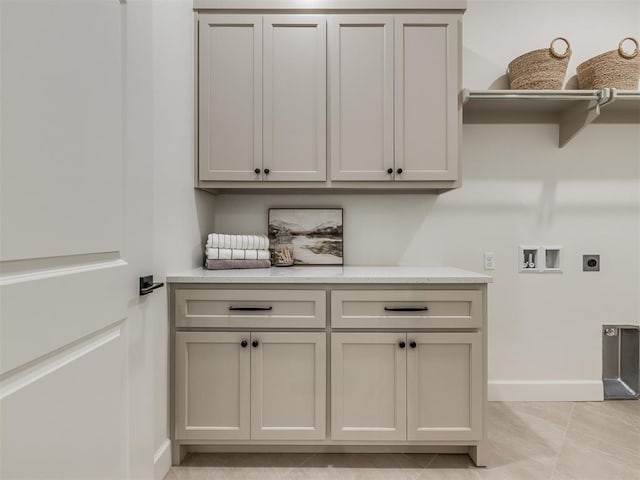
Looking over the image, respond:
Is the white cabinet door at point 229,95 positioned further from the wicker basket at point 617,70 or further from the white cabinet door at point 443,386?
the wicker basket at point 617,70

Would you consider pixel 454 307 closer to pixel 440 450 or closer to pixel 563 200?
pixel 440 450

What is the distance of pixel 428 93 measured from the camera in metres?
1.96

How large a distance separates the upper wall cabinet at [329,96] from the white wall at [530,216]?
1.28 ft

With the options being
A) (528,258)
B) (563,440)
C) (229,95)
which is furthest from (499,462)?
(229,95)

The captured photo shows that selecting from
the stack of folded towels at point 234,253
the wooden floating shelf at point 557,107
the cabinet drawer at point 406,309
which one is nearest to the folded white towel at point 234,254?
the stack of folded towels at point 234,253

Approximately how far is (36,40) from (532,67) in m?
2.32

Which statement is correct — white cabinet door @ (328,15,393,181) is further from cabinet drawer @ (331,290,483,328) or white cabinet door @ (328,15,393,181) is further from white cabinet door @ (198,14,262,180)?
cabinet drawer @ (331,290,483,328)

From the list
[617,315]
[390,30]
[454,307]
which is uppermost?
[390,30]

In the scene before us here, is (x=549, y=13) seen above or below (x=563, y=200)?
above

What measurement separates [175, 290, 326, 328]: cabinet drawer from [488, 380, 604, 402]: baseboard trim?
4.73 feet

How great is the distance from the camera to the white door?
68 cm

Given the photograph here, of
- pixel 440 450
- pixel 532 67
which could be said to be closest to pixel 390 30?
pixel 532 67

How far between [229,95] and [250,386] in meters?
1.51

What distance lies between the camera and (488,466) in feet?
5.57
